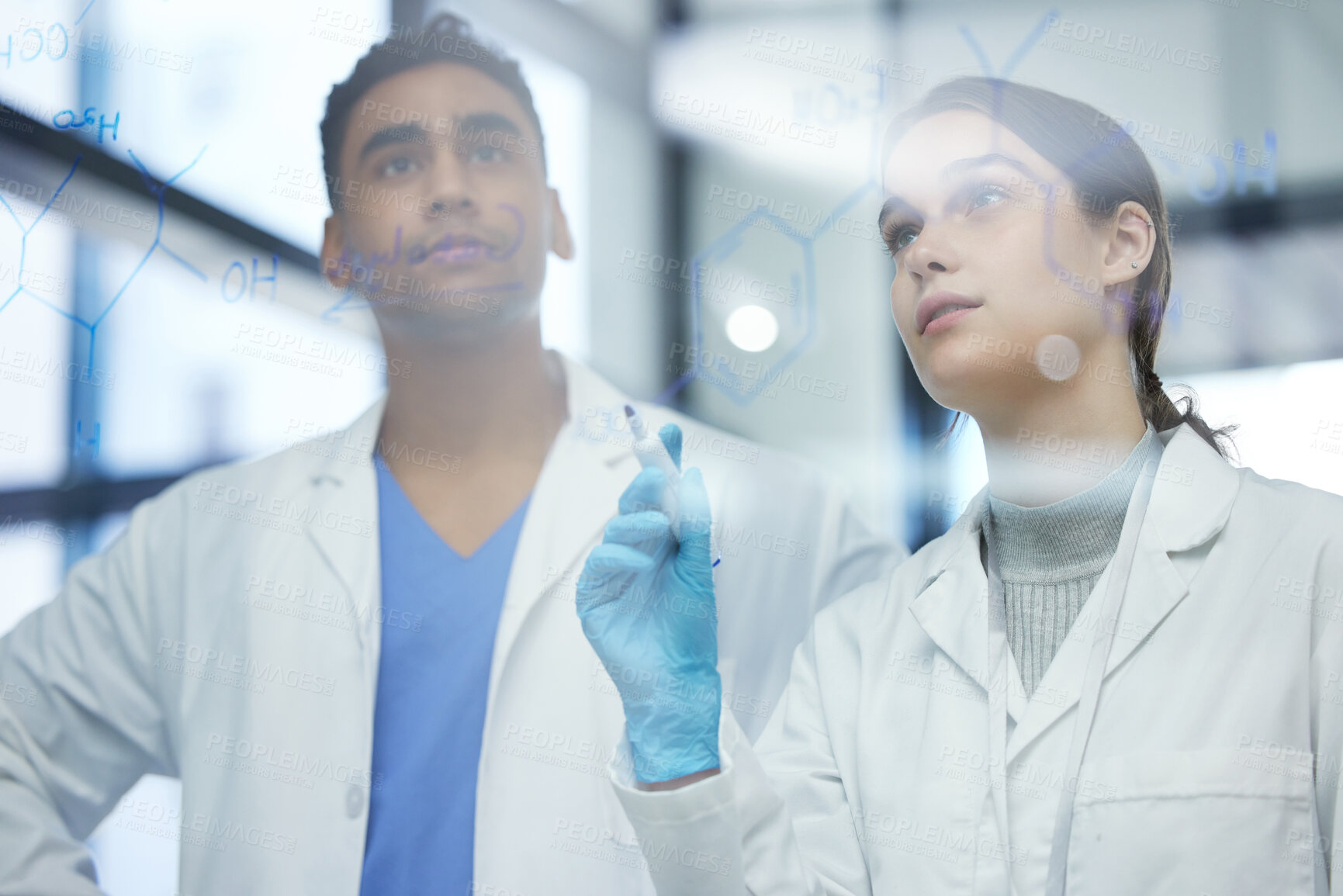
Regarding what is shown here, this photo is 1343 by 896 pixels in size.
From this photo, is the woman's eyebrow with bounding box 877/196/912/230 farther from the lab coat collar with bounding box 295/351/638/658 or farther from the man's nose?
the man's nose

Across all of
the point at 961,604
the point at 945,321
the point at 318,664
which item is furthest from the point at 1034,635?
the point at 318,664

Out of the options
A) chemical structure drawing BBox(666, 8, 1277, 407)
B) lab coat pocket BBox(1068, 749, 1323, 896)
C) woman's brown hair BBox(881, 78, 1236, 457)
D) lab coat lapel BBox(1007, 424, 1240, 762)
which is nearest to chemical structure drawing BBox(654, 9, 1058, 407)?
chemical structure drawing BBox(666, 8, 1277, 407)

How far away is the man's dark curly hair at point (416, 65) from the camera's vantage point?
1.25 meters

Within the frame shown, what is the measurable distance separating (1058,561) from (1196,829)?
10.5 inches

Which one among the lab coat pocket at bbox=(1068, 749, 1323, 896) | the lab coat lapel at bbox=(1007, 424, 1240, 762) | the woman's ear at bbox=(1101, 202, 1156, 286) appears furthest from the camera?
the woman's ear at bbox=(1101, 202, 1156, 286)

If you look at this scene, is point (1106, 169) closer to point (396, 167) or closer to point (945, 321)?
point (945, 321)

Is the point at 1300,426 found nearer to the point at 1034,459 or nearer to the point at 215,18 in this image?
the point at 1034,459

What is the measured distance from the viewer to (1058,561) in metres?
0.99

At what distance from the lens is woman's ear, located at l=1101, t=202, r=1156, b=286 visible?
101 cm

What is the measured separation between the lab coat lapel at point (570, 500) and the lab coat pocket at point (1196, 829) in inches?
22.4

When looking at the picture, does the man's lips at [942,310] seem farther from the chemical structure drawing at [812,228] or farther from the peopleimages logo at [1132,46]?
the peopleimages logo at [1132,46]

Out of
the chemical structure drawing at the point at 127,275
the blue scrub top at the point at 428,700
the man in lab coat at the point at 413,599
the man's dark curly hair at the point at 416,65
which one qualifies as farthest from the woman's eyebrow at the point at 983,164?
the chemical structure drawing at the point at 127,275

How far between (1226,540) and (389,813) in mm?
876

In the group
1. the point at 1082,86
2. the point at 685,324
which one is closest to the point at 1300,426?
the point at 1082,86
